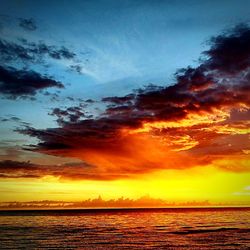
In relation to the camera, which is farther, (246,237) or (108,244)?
(246,237)

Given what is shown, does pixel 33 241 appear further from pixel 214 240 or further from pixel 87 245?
pixel 214 240

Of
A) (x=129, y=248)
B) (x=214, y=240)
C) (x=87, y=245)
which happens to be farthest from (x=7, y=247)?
(x=214, y=240)

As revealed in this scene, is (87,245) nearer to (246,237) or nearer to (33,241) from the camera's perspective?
(33,241)

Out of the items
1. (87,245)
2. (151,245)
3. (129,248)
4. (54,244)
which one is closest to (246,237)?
(151,245)

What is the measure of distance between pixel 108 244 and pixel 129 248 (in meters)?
4.94

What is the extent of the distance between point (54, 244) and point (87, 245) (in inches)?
200

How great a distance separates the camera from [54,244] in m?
54.9

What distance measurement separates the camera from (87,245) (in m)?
53.8

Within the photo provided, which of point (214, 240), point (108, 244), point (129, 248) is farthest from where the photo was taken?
point (214, 240)

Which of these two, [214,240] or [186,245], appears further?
[214,240]

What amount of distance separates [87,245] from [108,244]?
3.12 meters

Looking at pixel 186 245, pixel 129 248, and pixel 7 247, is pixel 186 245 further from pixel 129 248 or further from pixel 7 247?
pixel 7 247

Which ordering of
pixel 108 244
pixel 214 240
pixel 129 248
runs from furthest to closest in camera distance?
pixel 214 240 → pixel 108 244 → pixel 129 248

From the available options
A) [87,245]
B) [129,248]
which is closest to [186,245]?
[129,248]
